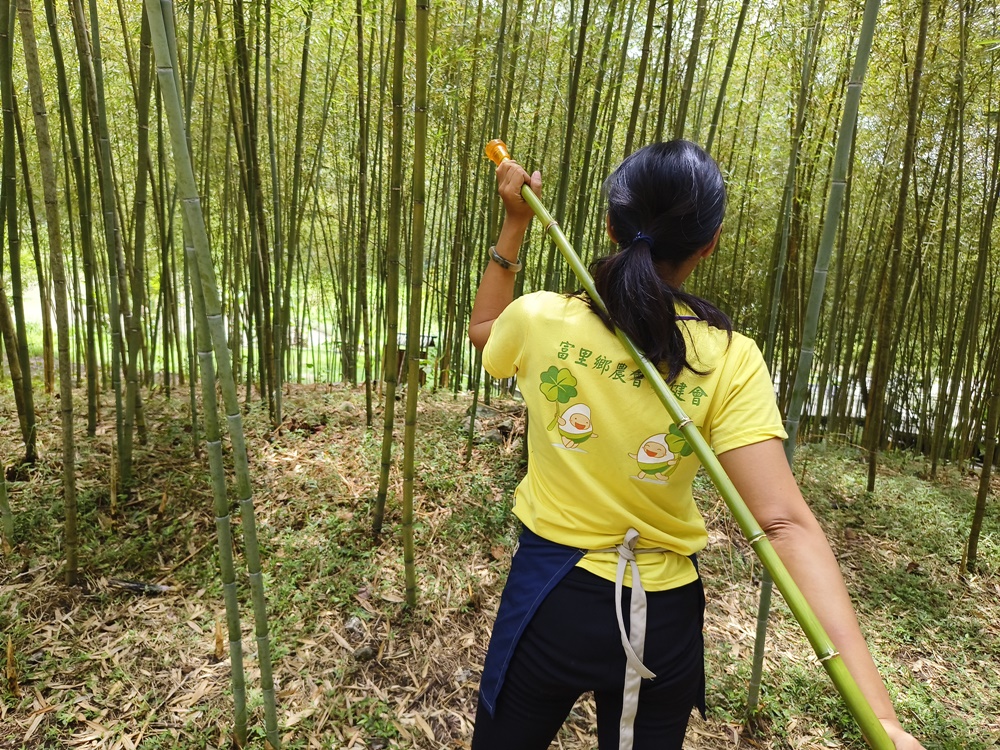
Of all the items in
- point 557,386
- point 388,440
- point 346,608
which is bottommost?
point 346,608

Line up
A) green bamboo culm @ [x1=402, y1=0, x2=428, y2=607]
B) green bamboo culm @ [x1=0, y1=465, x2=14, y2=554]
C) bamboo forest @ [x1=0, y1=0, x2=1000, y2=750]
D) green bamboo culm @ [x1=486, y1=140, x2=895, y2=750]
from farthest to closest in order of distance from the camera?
green bamboo culm @ [x1=0, y1=465, x2=14, y2=554], bamboo forest @ [x1=0, y1=0, x2=1000, y2=750], green bamboo culm @ [x1=402, y1=0, x2=428, y2=607], green bamboo culm @ [x1=486, y1=140, x2=895, y2=750]

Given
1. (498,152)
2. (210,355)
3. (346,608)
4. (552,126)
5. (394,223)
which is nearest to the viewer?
(498,152)

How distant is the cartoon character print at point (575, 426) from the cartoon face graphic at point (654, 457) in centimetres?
6

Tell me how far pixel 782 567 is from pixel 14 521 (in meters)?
2.34

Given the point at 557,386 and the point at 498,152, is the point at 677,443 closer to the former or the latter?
the point at 557,386

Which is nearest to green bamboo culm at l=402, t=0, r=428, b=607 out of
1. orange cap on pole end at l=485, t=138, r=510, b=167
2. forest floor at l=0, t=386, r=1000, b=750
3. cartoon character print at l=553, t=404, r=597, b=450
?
forest floor at l=0, t=386, r=1000, b=750

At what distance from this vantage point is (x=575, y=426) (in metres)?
0.77

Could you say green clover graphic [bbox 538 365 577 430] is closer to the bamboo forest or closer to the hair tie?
the bamboo forest

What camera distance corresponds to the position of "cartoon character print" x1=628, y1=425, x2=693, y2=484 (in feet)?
2.41

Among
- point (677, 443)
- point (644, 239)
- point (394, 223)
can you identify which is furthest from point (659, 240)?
point (394, 223)

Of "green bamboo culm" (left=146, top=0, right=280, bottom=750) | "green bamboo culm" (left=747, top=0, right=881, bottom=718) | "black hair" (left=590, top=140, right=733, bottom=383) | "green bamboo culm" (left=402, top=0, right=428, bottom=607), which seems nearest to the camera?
"black hair" (left=590, top=140, right=733, bottom=383)

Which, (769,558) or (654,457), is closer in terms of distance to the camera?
(769,558)

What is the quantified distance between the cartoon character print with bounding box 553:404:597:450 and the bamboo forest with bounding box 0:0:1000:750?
8 cm

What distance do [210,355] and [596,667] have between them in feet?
2.73
